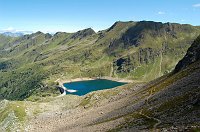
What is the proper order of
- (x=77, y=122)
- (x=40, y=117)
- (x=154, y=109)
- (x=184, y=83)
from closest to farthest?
(x=154, y=109) < (x=184, y=83) < (x=77, y=122) < (x=40, y=117)

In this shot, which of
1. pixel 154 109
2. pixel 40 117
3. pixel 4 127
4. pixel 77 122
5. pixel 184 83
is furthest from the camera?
pixel 40 117

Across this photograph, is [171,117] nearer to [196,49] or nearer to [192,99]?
[192,99]

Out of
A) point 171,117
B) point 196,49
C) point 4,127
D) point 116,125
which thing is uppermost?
point 196,49

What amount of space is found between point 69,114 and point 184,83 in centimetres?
6291

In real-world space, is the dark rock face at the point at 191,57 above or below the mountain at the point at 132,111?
above

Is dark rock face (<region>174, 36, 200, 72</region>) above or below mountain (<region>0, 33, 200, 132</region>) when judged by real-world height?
above

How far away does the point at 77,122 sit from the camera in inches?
4631

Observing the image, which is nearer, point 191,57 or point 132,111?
point 132,111

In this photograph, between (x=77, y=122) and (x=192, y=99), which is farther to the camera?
(x=77, y=122)

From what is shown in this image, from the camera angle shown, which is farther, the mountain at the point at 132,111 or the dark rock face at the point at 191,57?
the dark rock face at the point at 191,57

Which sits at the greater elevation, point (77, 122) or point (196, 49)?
point (196, 49)

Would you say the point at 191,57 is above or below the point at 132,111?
above

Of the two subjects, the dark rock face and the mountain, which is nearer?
the mountain

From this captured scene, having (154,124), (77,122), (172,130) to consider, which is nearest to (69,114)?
(77,122)
